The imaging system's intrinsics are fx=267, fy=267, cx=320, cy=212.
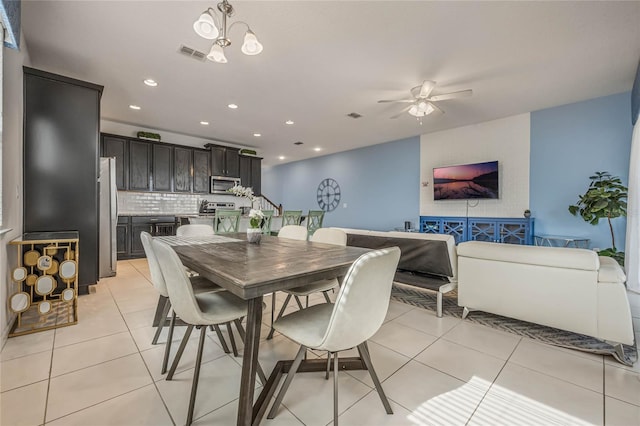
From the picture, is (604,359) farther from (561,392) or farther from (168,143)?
(168,143)

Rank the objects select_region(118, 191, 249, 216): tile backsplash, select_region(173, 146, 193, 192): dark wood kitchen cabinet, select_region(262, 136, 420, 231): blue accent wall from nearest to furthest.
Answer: select_region(118, 191, 249, 216): tile backsplash
select_region(173, 146, 193, 192): dark wood kitchen cabinet
select_region(262, 136, 420, 231): blue accent wall

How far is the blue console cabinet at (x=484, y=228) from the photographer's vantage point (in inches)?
186

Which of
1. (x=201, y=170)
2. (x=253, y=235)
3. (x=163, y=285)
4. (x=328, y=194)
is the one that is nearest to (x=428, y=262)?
(x=253, y=235)

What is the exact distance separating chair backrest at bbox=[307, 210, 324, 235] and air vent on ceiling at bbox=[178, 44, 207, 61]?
3.23 m

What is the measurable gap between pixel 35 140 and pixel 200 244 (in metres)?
2.25

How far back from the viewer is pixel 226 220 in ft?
15.6

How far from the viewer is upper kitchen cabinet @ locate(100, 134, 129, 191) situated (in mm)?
5156

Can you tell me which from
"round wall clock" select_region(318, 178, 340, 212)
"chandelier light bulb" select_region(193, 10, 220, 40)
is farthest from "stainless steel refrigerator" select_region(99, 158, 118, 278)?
"round wall clock" select_region(318, 178, 340, 212)

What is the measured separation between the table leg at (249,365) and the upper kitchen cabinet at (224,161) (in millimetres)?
5974

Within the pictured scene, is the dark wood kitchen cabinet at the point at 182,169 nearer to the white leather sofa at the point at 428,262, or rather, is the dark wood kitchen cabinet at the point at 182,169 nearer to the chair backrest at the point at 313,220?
the chair backrest at the point at 313,220

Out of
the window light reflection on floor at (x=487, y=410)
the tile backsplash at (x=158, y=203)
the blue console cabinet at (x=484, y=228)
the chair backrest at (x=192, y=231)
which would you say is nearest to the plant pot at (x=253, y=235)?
the chair backrest at (x=192, y=231)

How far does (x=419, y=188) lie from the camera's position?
20.4ft

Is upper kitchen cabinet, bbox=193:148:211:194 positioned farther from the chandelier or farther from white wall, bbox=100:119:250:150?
the chandelier

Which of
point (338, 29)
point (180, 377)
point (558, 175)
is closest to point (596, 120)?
point (558, 175)
